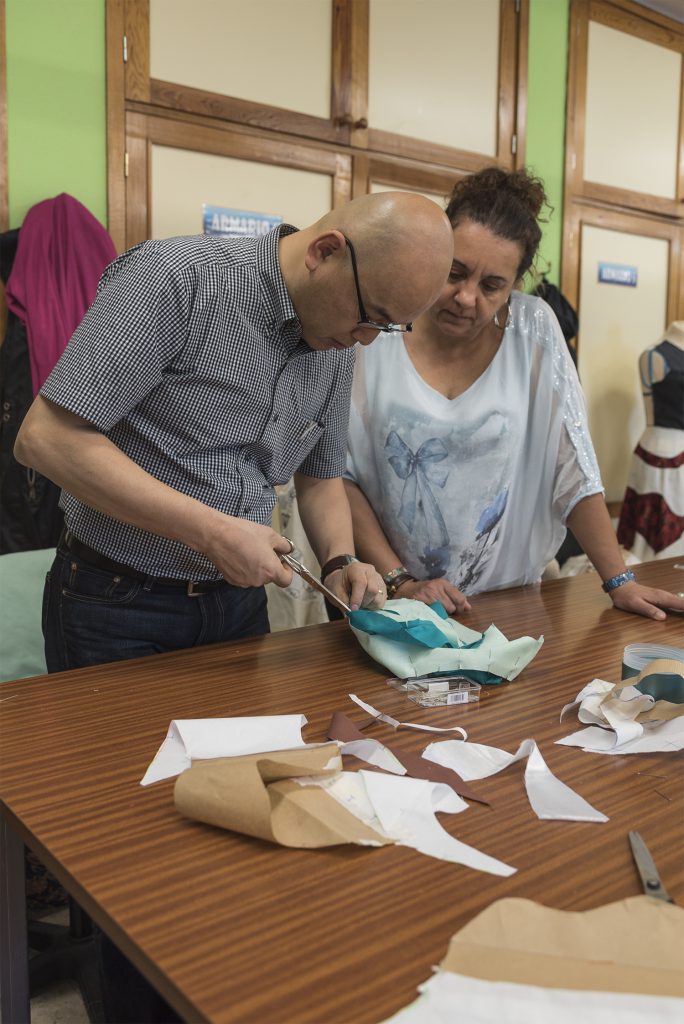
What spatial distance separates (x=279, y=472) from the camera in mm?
1521

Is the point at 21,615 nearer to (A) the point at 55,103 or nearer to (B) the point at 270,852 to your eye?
(B) the point at 270,852

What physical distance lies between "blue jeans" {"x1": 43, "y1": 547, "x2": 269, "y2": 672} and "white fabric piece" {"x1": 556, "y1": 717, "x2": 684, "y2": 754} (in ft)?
2.04

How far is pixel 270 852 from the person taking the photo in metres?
0.77

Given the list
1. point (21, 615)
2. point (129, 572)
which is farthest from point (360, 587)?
point (21, 615)

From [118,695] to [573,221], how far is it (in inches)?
170

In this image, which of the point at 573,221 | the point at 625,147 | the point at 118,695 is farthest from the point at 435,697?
the point at 625,147

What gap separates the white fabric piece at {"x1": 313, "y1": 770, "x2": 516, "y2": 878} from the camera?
2.55 ft

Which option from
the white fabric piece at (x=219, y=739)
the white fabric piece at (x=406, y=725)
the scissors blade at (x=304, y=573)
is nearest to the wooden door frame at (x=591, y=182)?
the scissors blade at (x=304, y=573)

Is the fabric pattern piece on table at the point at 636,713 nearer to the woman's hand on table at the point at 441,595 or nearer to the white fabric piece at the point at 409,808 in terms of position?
the white fabric piece at the point at 409,808

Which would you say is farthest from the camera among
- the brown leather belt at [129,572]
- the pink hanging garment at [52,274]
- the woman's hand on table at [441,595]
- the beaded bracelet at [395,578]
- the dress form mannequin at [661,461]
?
the dress form mannequin at [661,461]

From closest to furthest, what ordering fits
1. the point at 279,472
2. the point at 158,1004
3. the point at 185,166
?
the point at 158,1004 < the point at 279,472 < the point at 185,166

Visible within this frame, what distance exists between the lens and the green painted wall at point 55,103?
3.01 m

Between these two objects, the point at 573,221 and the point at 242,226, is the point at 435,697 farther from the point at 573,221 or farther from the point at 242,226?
the point at 573,221

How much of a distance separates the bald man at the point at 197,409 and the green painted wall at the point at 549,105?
348 centimetres
